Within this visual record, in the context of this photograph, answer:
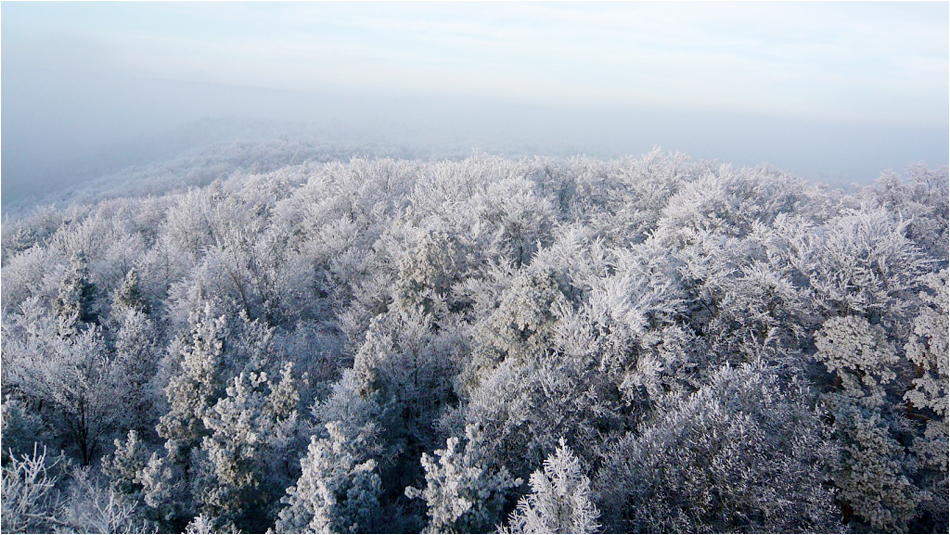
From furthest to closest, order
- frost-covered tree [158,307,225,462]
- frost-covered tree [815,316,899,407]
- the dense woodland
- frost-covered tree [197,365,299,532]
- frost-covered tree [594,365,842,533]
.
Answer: frost-covered tree [815,316,899,407]
frost-covered tree [158,307,225,462]
frost-covered tree [197,365,299,532]
the dense woodland
frost-covered tree [594,365,842,533]

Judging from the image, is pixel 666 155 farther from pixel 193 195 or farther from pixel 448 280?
pixel 193 195

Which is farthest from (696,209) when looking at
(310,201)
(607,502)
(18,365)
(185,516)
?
(18,365)

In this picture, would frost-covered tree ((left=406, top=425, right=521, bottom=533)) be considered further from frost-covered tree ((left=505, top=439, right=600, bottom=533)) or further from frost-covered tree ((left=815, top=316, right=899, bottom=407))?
frost-covered tree ((left=815, top=316, right=899, bottom=407))

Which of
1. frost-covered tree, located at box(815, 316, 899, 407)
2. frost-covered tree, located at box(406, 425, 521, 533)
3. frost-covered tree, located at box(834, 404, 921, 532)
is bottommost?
frost-covered tree, located at box(834, 404, 921, 532)

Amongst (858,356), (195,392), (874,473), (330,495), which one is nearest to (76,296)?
(195,392)

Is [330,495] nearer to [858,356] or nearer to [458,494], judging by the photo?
[458,494]

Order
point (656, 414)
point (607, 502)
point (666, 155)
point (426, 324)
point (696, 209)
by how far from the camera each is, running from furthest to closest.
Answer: point (666, 155) → point (696, 209) → point (426, 324) → point (656, 414) → point (607, 502)

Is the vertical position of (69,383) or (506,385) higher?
(506,385)

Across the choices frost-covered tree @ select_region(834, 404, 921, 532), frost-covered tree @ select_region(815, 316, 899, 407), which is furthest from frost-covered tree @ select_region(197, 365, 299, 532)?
frost-covered tree @ select_region(815, 316, 899, 407)
